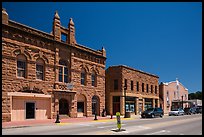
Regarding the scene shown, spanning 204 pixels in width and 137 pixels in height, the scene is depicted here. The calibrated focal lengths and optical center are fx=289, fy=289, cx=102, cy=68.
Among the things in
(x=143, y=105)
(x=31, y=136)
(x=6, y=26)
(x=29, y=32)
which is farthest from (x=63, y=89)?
(x=143, y=105)

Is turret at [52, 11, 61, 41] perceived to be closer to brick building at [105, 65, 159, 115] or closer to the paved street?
the paved street

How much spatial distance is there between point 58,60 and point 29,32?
5036 mm

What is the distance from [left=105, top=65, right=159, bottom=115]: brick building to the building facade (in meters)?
9.78

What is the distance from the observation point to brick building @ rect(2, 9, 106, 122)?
27.7 metres

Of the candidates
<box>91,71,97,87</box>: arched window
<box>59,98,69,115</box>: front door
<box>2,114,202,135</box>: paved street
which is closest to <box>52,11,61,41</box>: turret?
<box>59,98,69,115</box>: front door

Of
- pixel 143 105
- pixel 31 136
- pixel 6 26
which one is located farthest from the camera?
pixel 143 105

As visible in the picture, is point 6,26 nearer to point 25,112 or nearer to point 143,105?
point 25,112

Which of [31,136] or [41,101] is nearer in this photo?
[31,136]

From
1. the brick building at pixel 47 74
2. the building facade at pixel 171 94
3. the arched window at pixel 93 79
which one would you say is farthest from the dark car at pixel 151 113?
the building facade at pixel 171 94

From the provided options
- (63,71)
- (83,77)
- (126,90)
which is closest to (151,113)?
(126,90)

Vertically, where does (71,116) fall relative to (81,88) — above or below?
below

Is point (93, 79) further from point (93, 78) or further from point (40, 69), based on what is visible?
point (40, 69)

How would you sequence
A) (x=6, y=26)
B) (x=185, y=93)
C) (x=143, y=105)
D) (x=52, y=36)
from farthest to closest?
(x=185, y=93), (x=143, y=105), (x=52, y=36), (x=6, y=26)

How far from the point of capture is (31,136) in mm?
15469
